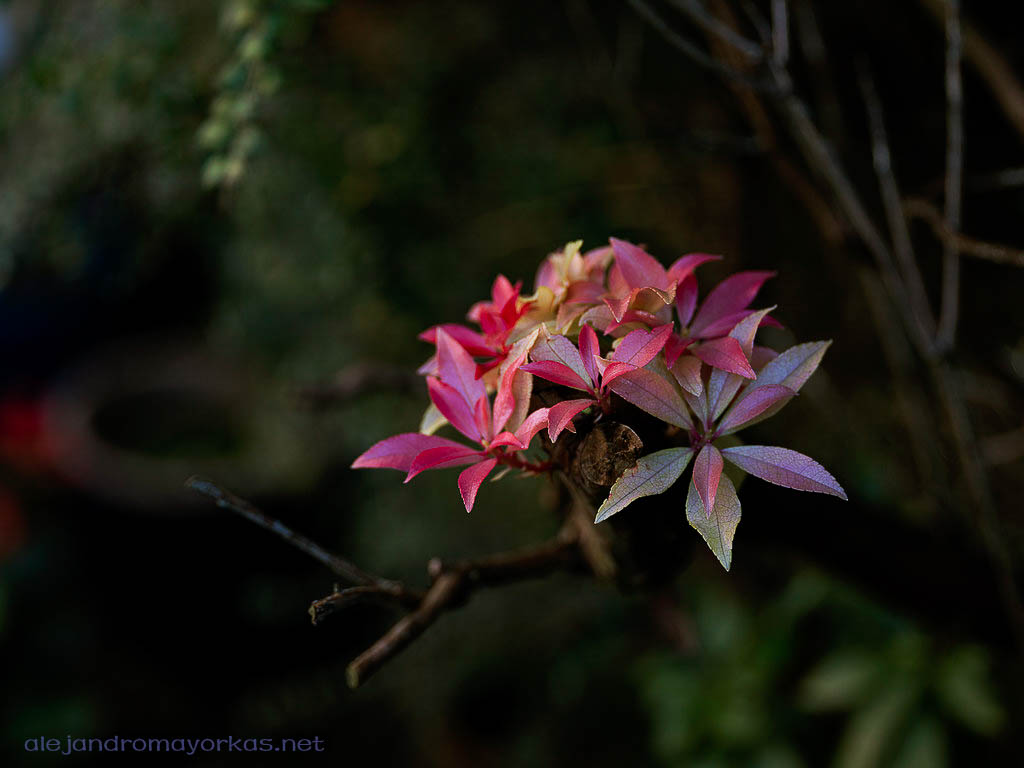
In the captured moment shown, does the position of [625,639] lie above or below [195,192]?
below

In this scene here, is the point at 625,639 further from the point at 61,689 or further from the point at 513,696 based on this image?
the point at 61,689

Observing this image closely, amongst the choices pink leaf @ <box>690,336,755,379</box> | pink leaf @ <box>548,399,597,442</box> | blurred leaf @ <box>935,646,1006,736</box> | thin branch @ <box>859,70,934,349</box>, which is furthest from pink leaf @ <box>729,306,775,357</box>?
blurred leaf @ <box>935,646,1006,736</box>

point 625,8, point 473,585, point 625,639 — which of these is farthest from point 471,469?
point 625,639

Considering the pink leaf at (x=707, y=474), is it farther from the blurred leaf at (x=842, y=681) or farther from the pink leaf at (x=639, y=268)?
the blurred leaf at (x=842, y=681)

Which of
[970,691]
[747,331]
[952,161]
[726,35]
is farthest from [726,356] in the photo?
[970,691]

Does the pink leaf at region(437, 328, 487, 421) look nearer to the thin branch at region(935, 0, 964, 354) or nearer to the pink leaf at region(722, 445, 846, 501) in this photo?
the pink leaf at region(722, 445, 846, 501)

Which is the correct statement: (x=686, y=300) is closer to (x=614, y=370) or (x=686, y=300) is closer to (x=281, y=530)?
(x=614, y=370)

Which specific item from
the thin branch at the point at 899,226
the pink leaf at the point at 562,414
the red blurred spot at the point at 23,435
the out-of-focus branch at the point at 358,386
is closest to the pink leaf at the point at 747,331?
the pink leaf at the point at 562,414
